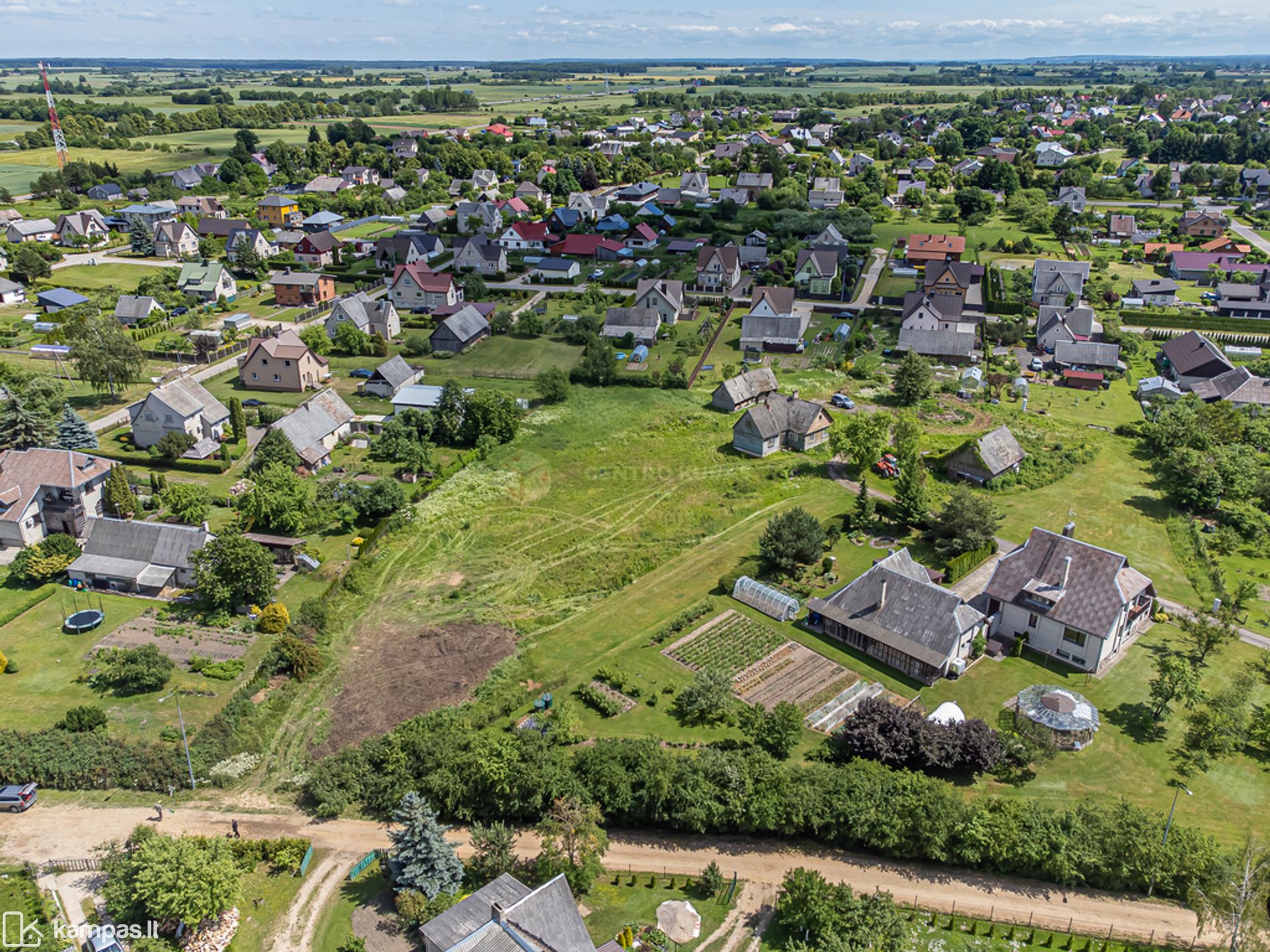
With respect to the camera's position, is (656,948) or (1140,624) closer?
(656,948)

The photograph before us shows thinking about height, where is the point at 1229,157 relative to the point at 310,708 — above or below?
above

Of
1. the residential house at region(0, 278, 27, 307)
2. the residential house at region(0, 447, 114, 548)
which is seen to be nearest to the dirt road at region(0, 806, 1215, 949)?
the residential house at region(0, 447, 114, 548)

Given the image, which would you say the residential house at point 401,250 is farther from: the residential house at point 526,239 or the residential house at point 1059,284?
the residential house at point 1059,284

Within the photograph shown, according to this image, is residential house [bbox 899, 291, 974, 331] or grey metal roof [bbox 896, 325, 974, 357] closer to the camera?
grey metal roof [bbox 896, 325, 974, 357]

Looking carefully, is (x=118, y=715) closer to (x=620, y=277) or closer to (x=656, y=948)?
(x=656, y=948)

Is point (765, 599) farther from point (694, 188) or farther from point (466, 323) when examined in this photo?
point (694, 188)

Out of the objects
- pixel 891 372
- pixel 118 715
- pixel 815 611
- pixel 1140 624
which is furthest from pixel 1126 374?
pixel 118 715

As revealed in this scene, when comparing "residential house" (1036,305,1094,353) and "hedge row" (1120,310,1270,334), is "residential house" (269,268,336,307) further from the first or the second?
"hedge row" (1120,310,1270,334)
